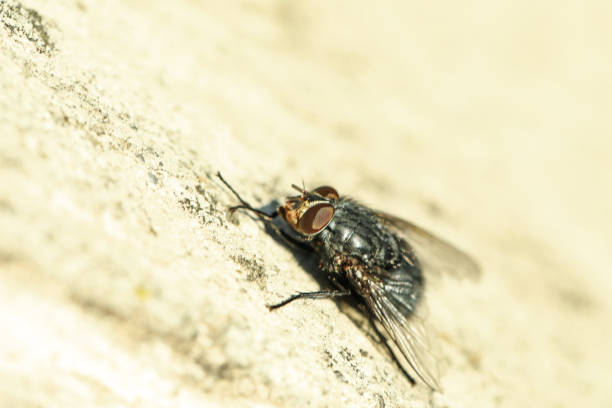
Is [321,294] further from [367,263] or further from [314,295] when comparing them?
[367,263]

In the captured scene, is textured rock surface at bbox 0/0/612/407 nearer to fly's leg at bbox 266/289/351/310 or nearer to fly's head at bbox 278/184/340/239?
fly's leg at bbox 266/289/351/310

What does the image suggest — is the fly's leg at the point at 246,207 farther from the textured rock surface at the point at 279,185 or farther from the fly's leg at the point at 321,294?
the fly's leg at the point at 321,294

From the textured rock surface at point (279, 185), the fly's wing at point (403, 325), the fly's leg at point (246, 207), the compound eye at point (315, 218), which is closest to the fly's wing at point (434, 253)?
the textured rock surface at point (279, 185)

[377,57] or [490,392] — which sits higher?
[377,57]

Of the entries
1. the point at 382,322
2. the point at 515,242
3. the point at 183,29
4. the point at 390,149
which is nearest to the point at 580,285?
the point at 515,242

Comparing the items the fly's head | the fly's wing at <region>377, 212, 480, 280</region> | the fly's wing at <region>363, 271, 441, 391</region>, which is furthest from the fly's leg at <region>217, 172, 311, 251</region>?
the fly's wing at <region>377, 212, 480, 280</region>

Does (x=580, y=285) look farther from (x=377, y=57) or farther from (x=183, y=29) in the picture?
(x=183, y=29)
